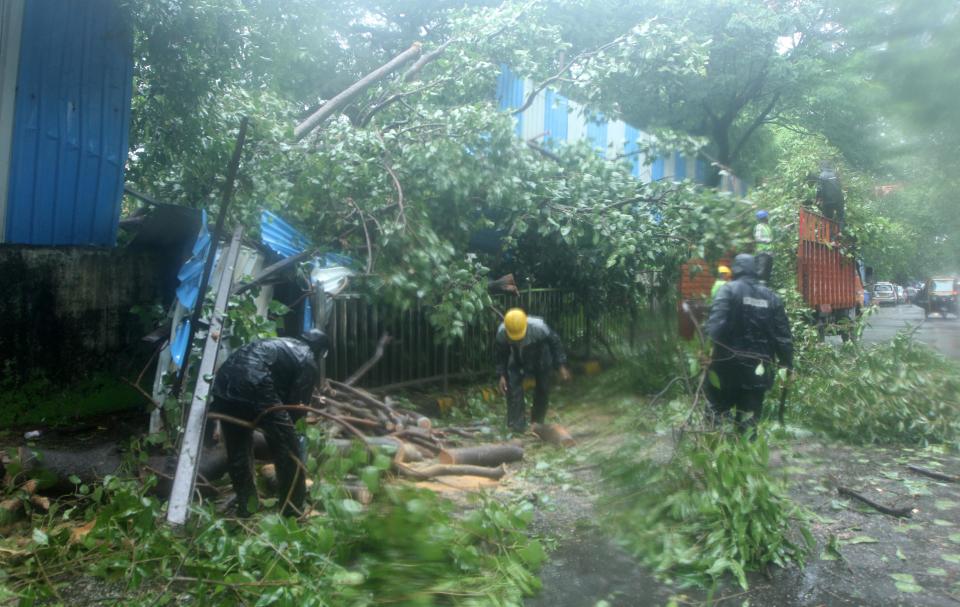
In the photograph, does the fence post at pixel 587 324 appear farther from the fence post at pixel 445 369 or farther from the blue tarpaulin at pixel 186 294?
the blue tarpaulin at pixel 186 294

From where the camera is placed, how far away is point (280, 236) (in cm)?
685

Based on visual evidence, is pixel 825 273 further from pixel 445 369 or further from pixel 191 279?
pixel 191 279

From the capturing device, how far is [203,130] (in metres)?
7.08

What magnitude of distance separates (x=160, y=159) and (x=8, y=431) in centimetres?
287

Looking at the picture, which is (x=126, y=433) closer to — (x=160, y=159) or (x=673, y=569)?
(x=160, y=159)

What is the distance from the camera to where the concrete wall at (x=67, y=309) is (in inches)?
248

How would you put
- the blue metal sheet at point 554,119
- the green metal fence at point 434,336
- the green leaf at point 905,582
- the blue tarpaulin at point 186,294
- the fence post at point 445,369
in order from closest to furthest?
1. the green leaf at point 905,582
2. the blue tarpaulin at point 186,294
3. the green metal fence at point 434,336
4. the fence post at point 445,369
5. the blue metal sheet at point 554,119

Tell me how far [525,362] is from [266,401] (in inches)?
134

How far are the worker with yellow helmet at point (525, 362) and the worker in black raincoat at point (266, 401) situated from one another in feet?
9.88

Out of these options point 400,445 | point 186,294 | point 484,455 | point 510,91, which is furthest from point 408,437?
point 510,91

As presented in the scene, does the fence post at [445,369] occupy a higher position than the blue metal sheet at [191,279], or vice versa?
the blue metal sheet at [191,279]

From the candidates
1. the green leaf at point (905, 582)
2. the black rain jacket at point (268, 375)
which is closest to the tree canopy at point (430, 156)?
the black rain jacket at point (268, 375)

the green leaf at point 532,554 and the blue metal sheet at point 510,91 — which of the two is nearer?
the green leaf at point 532,554

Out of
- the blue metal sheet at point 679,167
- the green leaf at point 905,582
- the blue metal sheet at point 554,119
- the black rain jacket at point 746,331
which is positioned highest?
the blue metal sheet at point 679,167
